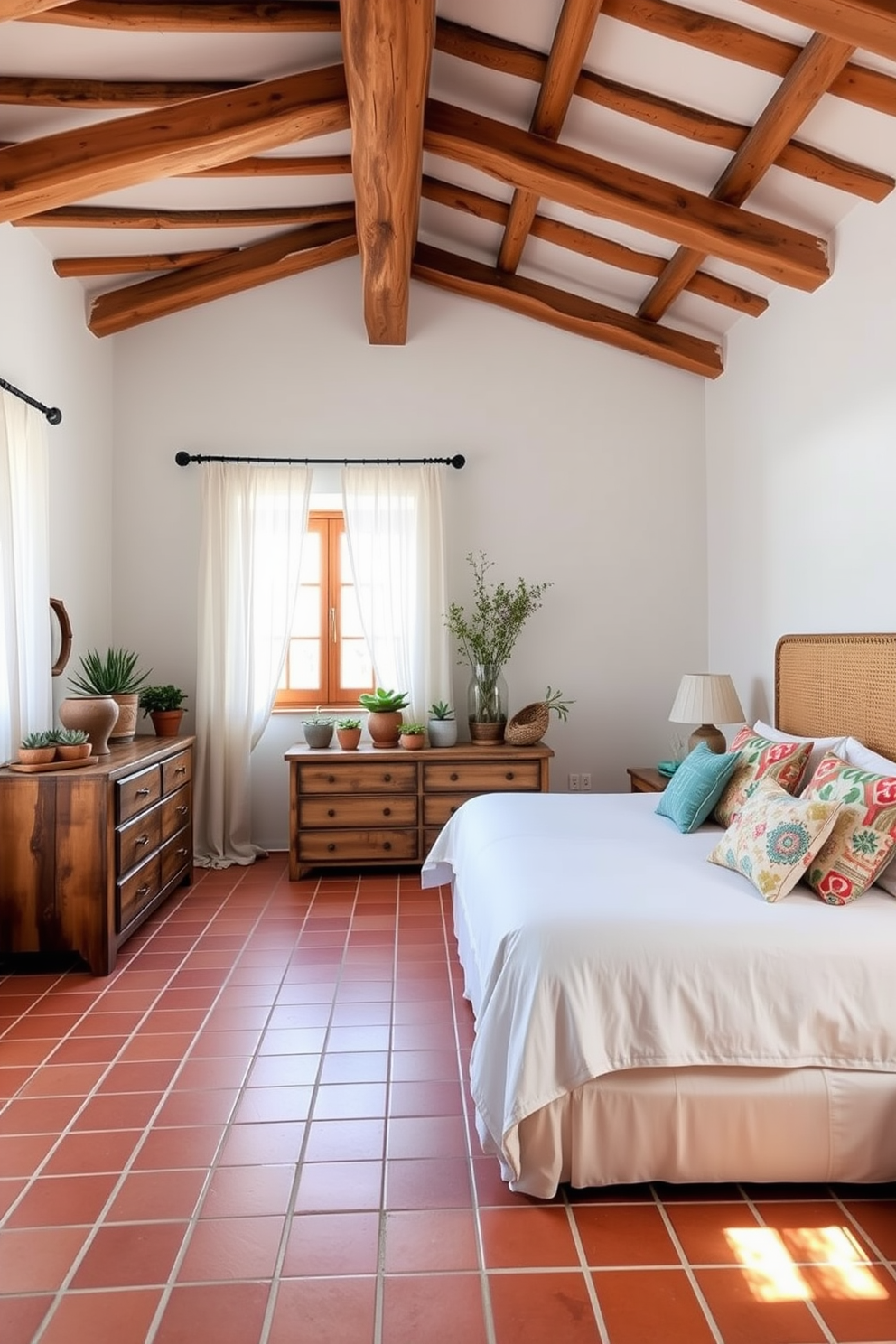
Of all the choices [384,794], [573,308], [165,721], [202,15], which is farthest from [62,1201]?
[573,308]

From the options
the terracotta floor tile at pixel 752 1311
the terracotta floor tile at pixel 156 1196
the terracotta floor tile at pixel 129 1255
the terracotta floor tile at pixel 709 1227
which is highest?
the terracotta floor tile at pixel 156 1196

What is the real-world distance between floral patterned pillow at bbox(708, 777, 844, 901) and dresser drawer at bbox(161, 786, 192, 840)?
2541 mm

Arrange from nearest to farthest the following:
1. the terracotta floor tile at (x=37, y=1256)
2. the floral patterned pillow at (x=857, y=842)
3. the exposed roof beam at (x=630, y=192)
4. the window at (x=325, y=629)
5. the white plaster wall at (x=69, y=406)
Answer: the terracotta floor tile at (x=37, y=1256) < the floral patterned pillow at (x=857, y=842) < the exposed roof beam at (x=630, y=192) < the white plaster wall at (x=69, y=406) < the window at (x=325, y=629)

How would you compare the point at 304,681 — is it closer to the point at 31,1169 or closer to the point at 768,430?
the point at 768,430

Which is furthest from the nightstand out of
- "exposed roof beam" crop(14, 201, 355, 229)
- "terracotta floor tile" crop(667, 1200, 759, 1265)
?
"exposed roof beam" crop(14, 201, 355, 229)

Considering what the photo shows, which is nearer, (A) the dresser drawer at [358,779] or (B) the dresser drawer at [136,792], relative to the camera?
(B) the dresser drawer at [136,792]

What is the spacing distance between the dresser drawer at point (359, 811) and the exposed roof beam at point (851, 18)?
3483 millimetres

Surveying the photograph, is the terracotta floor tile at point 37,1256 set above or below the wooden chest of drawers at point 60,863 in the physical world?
below

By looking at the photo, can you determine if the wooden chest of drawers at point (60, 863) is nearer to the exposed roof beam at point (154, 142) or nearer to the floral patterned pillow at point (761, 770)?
the exposed roof beam at point (154, 142)

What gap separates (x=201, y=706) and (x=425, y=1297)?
11.8ft

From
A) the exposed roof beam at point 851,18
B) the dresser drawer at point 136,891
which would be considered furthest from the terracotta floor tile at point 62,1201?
the exposed roof beam at point 851,18

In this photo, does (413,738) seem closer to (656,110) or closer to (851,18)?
(656,110)

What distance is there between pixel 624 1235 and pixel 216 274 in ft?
15.2

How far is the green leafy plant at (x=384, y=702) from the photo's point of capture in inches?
186
